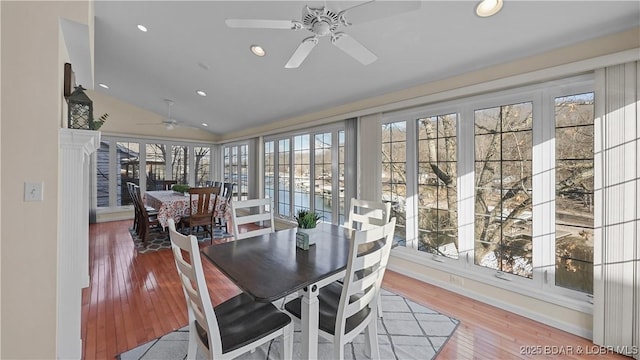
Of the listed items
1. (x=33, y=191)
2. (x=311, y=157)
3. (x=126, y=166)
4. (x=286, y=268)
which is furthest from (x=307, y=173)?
(x=126, y=166)

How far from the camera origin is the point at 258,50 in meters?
3.00

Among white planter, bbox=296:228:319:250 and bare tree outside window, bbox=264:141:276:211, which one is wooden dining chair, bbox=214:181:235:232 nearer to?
bare tree outside window, bbox=264:141:276:211

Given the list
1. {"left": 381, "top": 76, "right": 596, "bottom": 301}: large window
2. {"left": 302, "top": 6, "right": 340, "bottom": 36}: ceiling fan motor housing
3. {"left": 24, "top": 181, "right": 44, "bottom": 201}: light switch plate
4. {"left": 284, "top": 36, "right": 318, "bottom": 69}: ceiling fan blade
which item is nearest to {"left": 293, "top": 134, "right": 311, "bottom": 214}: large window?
{"left": 381, "top": 76, "right": 596, "bottom": 301}: large window

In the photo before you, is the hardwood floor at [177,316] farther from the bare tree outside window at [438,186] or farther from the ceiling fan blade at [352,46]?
the ceiling fan blade at [352,46]

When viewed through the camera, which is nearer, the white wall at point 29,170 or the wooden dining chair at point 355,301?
the wooden dining chair at point 355,301

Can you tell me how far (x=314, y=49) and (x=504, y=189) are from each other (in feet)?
8.04

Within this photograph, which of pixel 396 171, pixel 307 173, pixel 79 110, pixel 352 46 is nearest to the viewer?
pixel 352 46

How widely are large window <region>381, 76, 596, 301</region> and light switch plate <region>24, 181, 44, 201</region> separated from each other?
3369 millimetres

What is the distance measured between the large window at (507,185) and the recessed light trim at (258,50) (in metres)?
1.80

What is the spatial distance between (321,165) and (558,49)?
3.30 metres

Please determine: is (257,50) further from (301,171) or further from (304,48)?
(301,171)

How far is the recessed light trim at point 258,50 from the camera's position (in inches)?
116

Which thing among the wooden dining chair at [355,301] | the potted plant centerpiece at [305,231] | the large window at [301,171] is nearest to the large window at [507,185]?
the wooden dining chair at [355,301]

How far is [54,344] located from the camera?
1.64m
